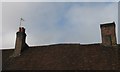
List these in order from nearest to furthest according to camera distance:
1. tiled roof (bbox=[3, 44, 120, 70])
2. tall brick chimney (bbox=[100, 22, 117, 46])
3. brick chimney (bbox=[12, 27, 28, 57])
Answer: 1. tiled roof (bbox=[3, 44, 120, 70])
2. tall brick chimney (bbox=[100, 22, 117, 46])
3. brick chimney (bbox=[12, 27, 28, 57])

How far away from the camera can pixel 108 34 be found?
26125 mm

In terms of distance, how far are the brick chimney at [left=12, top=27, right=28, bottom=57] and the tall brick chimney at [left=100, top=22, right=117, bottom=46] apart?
7.57m

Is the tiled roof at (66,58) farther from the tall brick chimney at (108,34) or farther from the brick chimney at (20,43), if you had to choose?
the tall brick chimney at (108,34)

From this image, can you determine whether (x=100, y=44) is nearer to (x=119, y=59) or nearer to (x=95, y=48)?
(x=95, y=48)

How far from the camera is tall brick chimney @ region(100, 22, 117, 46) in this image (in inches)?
1008

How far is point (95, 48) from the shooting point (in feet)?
83.4

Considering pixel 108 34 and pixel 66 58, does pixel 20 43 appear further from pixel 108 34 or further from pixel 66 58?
pixel 108 34

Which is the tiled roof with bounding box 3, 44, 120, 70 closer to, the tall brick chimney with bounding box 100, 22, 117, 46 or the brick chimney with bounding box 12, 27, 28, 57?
the brick chimney with bounding box 12, 27, 28, 57

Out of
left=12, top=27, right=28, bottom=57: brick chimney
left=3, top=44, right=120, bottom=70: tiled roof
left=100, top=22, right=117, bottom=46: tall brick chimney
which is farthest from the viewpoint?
left=12, top=27, right=28, bottom=57: brick chimney

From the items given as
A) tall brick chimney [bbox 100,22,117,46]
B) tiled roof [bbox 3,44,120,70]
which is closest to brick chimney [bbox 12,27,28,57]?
tiled roof [bbox 3,44,120,70]

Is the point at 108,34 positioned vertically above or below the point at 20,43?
above

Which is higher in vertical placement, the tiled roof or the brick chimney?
Answer: the brick chimney

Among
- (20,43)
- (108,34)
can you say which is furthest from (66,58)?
(20,43)

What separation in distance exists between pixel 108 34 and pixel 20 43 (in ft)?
27.5
